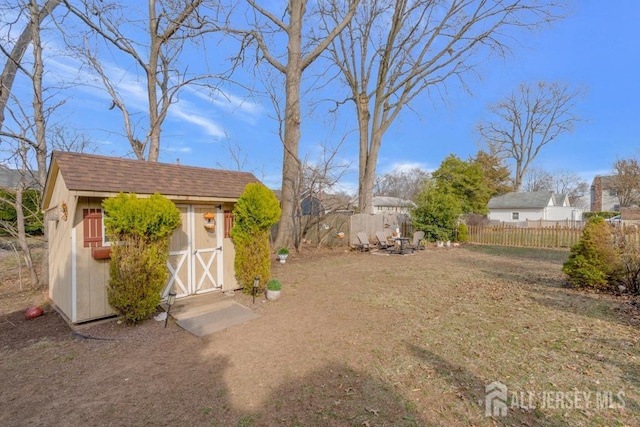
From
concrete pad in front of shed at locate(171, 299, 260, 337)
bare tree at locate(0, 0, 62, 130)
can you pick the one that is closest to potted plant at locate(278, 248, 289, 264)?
concrete pad in front of shed at locate(171, 299, 260, 337)

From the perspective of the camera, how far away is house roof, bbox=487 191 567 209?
97.9 ft

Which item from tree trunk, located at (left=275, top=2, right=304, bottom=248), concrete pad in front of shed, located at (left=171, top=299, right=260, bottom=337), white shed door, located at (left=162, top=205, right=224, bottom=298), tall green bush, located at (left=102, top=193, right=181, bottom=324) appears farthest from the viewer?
tree trunk, located at (left=275, top=2, right=304, bottom=248)

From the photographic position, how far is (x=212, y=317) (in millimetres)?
4797

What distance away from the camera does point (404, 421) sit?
239 cm

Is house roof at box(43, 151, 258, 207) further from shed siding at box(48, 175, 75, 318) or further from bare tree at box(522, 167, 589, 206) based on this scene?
bare tree at box(522, 167, 589, 206)

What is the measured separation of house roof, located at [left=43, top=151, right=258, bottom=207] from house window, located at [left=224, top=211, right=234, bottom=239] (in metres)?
0.45

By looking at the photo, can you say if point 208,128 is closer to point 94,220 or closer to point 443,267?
point 94,220

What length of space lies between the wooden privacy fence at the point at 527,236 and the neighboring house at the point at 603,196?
30467 millimetres

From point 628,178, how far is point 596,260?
26.1 m

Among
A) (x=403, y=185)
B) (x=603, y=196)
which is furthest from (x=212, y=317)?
(x=603, y=196)

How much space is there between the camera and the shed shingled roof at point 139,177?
445 cm

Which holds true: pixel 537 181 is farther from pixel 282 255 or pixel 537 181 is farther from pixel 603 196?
pixel 282 255

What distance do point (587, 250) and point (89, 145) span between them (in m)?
15.7

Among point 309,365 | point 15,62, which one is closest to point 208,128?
point 15,62
